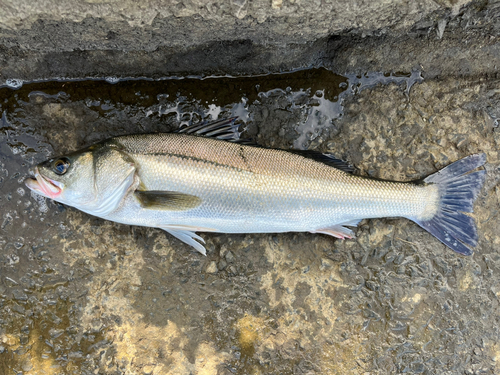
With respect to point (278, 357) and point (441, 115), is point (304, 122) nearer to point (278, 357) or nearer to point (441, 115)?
point (441, 115)

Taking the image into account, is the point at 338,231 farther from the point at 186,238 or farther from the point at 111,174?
the point at 111,174

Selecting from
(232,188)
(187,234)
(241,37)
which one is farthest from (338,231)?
(241,37)

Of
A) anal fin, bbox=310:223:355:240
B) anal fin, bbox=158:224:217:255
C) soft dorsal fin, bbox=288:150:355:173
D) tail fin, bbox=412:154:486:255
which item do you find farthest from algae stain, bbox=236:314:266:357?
tail fin, bbox=412:154:486:255

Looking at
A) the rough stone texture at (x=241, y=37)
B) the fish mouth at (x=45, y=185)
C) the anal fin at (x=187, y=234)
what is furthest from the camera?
the anal fin at (x=187, y=234)

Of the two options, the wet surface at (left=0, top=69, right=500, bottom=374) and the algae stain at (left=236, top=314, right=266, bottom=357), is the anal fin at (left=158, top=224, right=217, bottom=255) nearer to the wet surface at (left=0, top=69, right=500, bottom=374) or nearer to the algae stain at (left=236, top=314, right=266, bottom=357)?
the wet surface at (left=0, top=69, right=500, bottom=374)

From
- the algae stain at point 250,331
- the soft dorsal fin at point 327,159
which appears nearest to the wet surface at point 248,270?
the algae stain at point 250,331

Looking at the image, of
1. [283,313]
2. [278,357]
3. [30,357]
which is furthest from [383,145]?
[30,357]

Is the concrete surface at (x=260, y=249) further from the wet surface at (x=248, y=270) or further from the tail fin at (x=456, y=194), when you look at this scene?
the tail fin at (x=456, y=194)
